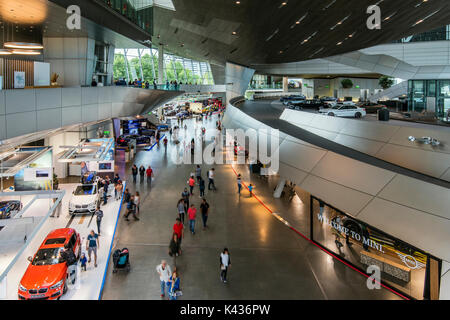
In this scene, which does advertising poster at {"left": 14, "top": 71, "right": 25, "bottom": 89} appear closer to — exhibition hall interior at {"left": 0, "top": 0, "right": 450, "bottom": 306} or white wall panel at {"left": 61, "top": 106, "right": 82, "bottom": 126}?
exhibition hall interior at {"left": 0, "top": 0, "right": 450, "bottom": 306}

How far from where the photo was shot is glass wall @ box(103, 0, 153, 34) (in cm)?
1980

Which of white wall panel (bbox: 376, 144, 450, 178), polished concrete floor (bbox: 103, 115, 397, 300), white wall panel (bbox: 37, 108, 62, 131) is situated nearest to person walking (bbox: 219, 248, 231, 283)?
polished concrete floor (bbox: 103, 115, 397, 300)

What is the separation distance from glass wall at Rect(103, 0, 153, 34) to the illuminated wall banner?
16036 mm

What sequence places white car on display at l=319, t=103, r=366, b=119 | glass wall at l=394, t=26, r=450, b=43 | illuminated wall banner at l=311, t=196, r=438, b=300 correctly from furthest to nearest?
glass wall at l=394, t=26, r=450, b=43
white car on display at l=319, t=103, r=366, b=119
illuminated wall banner at l=311, t=196, r=438, b=300

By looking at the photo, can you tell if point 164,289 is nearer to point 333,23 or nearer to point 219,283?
point 219,283

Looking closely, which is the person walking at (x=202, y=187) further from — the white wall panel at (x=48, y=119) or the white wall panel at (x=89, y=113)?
the white wall panel at (x=48, y=119)

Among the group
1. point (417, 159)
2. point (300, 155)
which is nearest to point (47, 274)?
point (300, 155)

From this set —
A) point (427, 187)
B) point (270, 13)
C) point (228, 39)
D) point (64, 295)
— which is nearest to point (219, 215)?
point (64, 295)

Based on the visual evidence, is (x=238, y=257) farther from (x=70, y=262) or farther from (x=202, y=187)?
(x=202, y=187)

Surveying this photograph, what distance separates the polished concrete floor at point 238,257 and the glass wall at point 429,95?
16172mm

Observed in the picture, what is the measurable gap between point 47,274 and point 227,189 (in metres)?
12.9

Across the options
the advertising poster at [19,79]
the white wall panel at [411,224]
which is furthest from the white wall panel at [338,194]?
the advertising poster at [19,79]

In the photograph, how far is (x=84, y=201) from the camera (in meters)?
16.2
